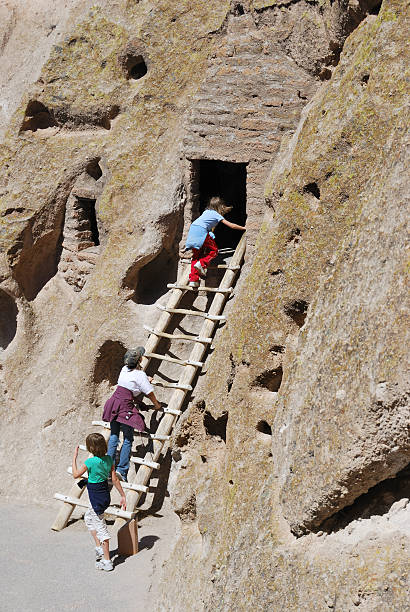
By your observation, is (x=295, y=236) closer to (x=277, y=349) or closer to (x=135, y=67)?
(x=277, y=349)

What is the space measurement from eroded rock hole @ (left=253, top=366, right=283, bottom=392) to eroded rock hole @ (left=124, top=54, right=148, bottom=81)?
5.36 m

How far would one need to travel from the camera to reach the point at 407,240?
407cm

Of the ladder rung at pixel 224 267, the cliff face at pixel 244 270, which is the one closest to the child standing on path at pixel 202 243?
the ladder rung at pixel 224 267

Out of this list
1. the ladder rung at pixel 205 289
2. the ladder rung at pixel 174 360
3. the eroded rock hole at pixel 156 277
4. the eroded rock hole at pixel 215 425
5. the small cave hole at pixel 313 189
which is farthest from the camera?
the eroded rock hole at pixel 156 277

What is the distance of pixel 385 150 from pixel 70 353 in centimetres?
570

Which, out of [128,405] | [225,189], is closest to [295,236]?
[128,405]

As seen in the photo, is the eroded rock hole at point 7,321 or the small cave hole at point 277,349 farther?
the eroded rock hole at point 7,321

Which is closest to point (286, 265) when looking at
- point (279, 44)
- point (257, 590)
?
point (257, 590)

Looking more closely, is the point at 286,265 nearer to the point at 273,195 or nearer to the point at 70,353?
the point at 273,195

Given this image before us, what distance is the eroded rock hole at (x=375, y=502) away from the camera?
4141 mm

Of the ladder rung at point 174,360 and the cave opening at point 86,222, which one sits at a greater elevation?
the cave opening at point 86,222

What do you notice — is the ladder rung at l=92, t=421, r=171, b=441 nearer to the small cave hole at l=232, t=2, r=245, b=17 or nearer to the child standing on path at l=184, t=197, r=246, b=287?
the child standing on path at l=184, t=197, r=246, b=287

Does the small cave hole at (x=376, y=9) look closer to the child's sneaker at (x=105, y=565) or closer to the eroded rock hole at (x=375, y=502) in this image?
the eroded rock hole at (x=375, y=502)

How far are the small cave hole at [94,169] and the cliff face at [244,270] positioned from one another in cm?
3
